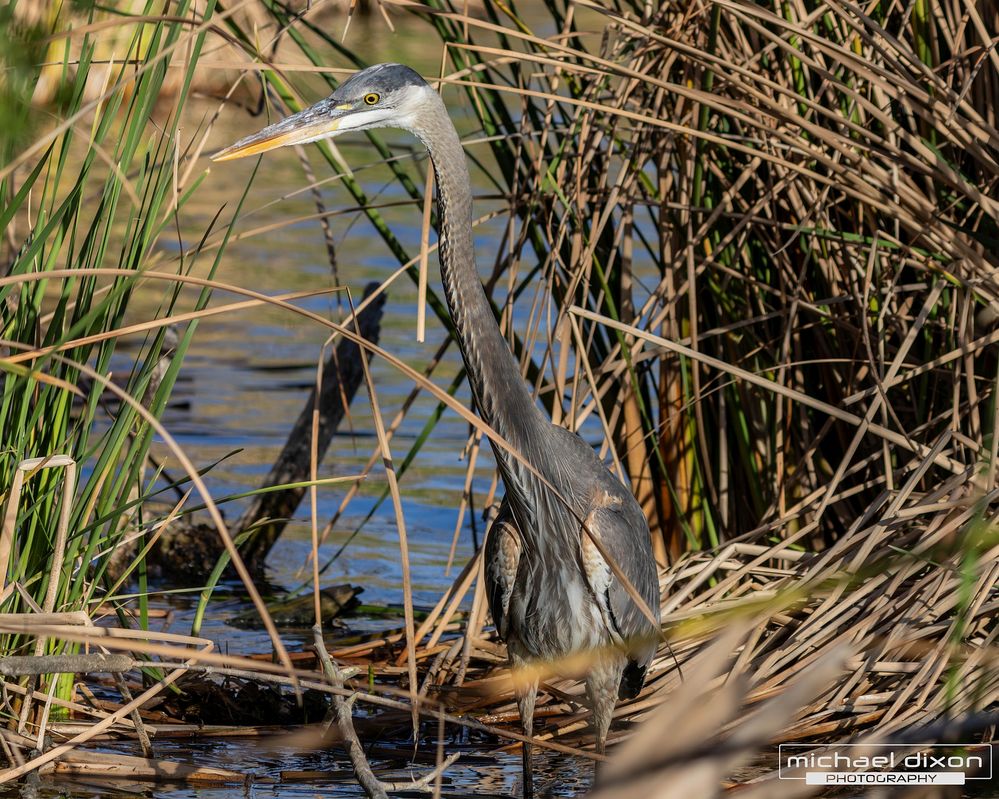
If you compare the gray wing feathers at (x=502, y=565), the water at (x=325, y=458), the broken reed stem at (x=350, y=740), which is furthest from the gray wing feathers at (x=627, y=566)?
the broken reed stem at (x=350, y=740)

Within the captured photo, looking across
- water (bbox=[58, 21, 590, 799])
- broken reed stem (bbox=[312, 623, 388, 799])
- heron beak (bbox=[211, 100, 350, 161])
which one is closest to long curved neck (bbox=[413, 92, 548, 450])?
heron beak (bbox=[211, 100, 350, 161])

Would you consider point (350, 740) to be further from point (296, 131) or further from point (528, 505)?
point (296, 131)

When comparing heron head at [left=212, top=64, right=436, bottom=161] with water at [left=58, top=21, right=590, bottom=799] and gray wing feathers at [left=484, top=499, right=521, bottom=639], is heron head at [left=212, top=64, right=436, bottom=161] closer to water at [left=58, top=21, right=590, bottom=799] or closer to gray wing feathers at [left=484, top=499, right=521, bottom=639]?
water at [left=58, top=21, right=590, bottom=799]

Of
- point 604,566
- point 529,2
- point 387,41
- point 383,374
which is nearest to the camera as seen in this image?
point 604,566

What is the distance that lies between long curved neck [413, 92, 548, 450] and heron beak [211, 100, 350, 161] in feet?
0.68

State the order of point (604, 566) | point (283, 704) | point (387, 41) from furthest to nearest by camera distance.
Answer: point (387, 41), point (283, 704), point (604, 566)

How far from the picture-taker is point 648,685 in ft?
13.0

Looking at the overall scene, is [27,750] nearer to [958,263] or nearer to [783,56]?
[958,263]

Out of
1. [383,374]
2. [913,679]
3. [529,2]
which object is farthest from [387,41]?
[913,679]

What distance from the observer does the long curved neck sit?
3094 millimetres

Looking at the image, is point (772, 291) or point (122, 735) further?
point (772, 291)

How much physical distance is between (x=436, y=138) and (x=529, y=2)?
18308 mm

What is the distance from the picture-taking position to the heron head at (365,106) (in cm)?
302
